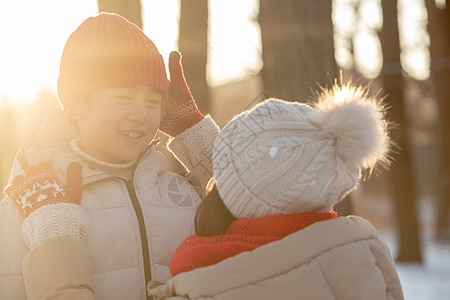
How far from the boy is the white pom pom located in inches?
32.2

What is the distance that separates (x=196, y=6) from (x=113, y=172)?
4.48 meters

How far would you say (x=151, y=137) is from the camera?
2.35 meters

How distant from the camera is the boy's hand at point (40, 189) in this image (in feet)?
6.40

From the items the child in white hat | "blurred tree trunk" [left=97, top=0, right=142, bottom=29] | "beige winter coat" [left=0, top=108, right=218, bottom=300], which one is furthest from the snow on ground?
the child in white hat

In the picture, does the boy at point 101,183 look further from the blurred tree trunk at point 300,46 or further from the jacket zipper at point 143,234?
the blurred tree trunk at point 300,46

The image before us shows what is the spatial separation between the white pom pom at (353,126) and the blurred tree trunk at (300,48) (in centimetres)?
195

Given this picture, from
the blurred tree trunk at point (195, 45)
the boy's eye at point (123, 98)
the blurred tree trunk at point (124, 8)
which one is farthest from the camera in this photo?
the blurred tree trunk at point (195, 45)

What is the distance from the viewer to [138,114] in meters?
2.22

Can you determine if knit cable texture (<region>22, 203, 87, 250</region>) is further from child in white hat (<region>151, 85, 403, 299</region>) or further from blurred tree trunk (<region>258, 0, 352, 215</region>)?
blurred tree trunk (<region>258, 0, 352, 215</region>)

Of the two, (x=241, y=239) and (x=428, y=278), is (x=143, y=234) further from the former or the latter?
(x=428, y=278)

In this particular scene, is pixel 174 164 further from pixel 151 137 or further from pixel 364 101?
pixel 364 101

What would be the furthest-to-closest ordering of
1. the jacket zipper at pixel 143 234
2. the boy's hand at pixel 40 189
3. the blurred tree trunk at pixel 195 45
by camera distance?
the blurred tree trunk at pixel 195 45 < the jacket zipper at pixel 143 234 < the boy's hand at pixel 40 189

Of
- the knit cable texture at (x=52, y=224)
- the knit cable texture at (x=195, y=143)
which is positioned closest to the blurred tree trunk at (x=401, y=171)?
the knit cable texture at (x=195, y=143)

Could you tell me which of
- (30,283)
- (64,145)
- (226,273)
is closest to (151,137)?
(64,145)
